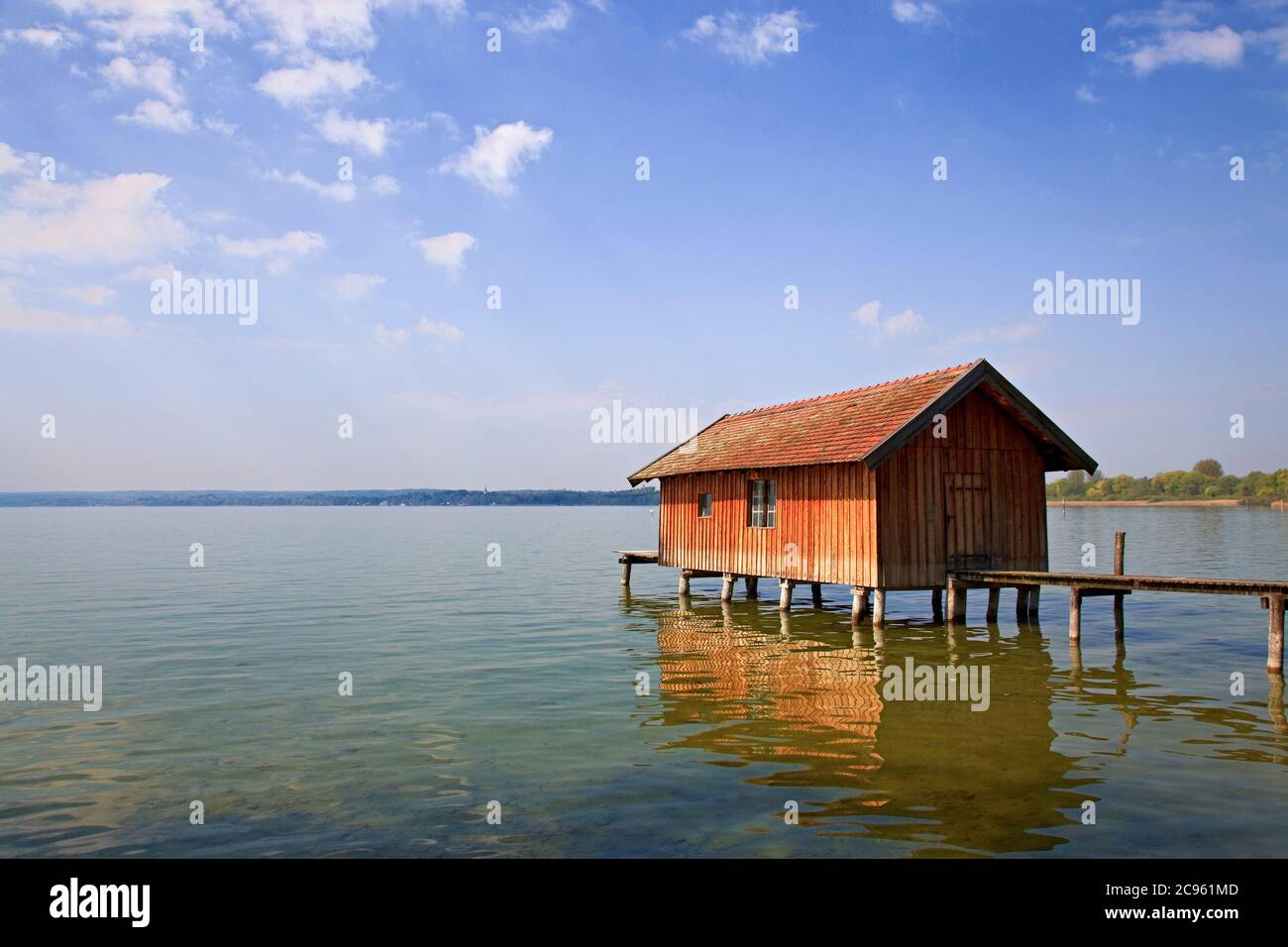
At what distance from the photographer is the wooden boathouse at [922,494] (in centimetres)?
2227

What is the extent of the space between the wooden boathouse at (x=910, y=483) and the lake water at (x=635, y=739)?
1.86m

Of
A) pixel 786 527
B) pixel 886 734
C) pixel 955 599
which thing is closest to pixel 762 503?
pixel 786 527

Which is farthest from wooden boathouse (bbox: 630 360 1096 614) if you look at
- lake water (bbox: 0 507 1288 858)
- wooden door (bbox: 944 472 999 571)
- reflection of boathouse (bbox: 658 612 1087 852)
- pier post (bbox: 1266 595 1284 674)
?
pier post (bbox: 1266 595 1284 674)

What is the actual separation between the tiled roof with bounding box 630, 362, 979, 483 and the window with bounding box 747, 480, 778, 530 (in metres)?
0.83

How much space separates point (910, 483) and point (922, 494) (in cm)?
47

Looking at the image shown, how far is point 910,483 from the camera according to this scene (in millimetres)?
22672

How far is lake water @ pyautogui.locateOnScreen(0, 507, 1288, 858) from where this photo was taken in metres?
9.49

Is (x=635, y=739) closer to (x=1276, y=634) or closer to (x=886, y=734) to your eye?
(x=886, y=734)

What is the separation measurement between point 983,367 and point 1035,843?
15.5 m
